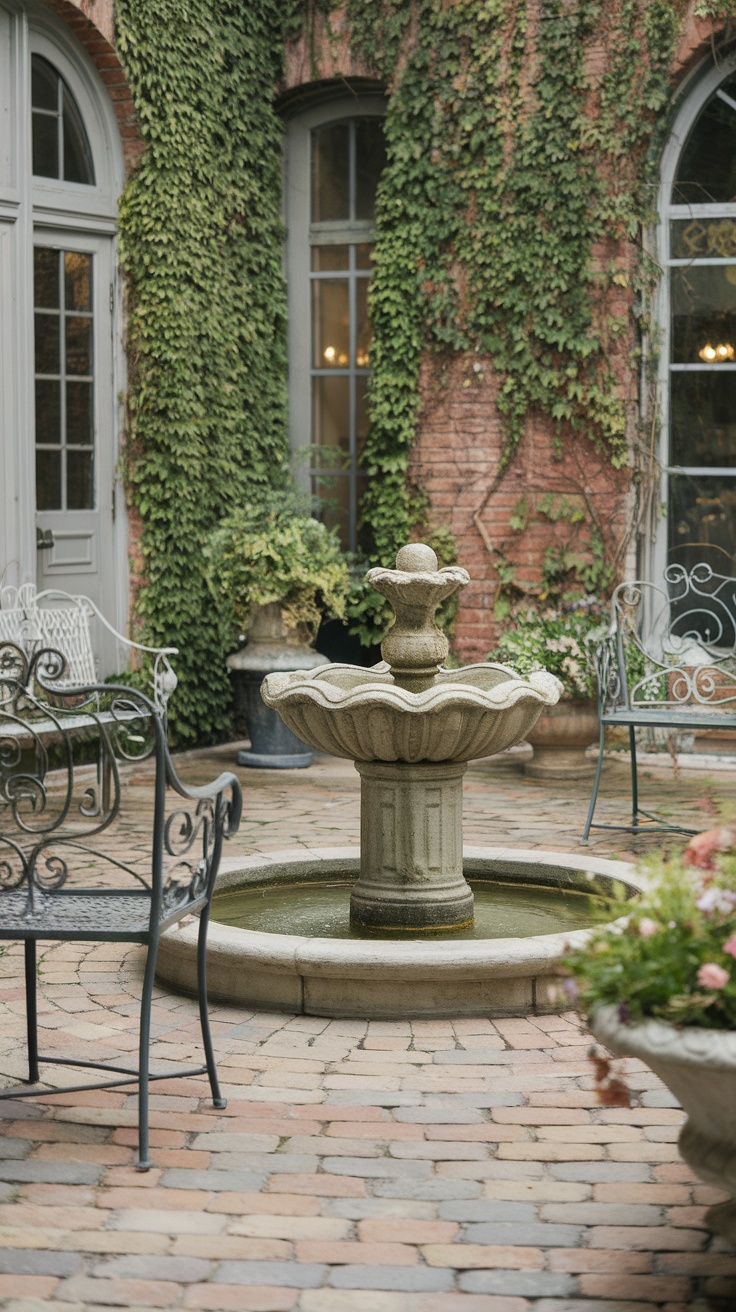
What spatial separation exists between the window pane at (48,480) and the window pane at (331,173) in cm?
267

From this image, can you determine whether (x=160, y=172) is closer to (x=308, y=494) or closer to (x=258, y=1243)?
(x=308, y=494)

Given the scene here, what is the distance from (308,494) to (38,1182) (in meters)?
6.90

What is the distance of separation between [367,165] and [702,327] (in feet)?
7.86

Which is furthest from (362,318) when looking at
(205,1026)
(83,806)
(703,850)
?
(703,850)

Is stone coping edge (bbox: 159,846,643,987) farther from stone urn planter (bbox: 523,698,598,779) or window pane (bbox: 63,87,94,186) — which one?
window pane (bbox: 63,87,94,186)

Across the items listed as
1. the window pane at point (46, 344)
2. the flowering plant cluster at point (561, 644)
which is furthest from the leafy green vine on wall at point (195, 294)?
the flowering plant cluster at point (561, 644)

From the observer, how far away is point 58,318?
898 centimetres

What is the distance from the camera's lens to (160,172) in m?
9.23

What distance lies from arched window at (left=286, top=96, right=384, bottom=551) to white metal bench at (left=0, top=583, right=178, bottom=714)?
2.27 metres

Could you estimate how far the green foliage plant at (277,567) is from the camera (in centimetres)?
909

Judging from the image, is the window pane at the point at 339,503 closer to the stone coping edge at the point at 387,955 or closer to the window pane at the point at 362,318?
the window pane at the point at 362,318

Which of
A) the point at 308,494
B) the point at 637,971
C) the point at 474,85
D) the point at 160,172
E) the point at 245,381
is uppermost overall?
the point at 474,85

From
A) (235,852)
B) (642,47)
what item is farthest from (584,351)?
(235,852)

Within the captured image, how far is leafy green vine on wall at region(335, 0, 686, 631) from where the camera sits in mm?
9500
